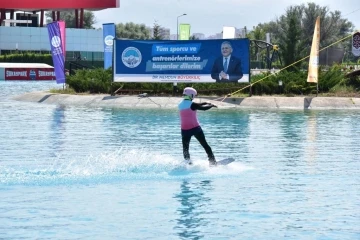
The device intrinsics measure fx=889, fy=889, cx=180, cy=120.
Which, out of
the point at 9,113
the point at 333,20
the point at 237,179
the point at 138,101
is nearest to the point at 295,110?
the point at 138,101

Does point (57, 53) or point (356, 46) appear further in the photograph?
point (356, 46)

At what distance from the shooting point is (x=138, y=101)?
136ft

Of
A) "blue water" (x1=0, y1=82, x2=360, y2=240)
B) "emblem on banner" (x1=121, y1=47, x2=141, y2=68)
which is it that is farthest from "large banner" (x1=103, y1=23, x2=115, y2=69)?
"blue water" (x1=0, y1=82, x2=360, y2=240)

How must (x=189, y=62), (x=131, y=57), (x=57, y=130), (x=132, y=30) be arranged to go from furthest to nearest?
(x=132, y=30) < (x=131, y=57) < (x=189, y=62) < (x=57, y=130)

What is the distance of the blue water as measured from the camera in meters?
12.8

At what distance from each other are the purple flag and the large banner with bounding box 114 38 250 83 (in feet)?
15.5

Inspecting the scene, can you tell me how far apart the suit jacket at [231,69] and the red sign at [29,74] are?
37.5 metres

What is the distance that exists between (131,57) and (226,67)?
486 centimetres

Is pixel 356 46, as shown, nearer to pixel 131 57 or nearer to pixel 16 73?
pixel 131 57

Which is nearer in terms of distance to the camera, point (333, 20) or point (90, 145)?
point (90, 145)

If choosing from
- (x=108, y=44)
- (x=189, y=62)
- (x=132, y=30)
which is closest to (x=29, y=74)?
(x=108, y=44)

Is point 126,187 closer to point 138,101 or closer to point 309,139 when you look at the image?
point 309,139

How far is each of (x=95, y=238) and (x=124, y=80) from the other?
32020 millimetres

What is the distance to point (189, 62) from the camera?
43.0m
